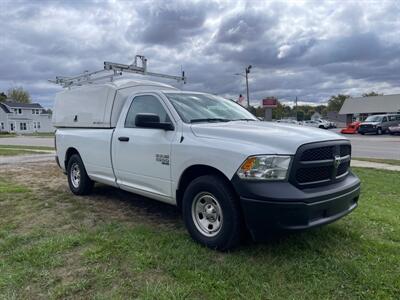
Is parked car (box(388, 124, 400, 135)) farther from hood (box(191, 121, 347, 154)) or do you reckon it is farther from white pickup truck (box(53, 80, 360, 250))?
hood (box(191, 121, 347, 154))

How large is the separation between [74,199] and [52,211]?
35.3 inches

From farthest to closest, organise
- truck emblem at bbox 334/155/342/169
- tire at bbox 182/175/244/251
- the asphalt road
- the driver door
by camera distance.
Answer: the asphalt road → the driver door → truck emblem at bbox 334/155/342/169 → tire at bbox 182/175/244/251

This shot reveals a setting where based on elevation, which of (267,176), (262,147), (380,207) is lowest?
(380,207)

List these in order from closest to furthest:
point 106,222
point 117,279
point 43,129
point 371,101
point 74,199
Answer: point 117,279 < point 106,222 < point 74,199 < point 371,101 < point 43,129

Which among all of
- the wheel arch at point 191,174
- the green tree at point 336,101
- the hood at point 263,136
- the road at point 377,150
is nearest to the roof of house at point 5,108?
the road at point 377,150

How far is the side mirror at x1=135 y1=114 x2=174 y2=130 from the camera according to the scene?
445cm

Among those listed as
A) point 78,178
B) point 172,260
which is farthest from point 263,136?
point 78,178

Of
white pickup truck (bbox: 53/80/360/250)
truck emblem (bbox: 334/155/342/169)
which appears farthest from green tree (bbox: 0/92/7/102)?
truck emblem (bbox: 334/155/342/169)

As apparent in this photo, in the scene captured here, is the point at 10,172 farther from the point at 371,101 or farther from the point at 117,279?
the point at 371,101

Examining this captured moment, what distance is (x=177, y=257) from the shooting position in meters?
3.79

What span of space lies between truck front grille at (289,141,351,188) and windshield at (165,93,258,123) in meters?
1.49

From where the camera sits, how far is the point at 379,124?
35031 millimetres

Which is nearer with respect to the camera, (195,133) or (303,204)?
(303,204)

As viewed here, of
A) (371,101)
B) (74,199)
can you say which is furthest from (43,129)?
(74,199)
